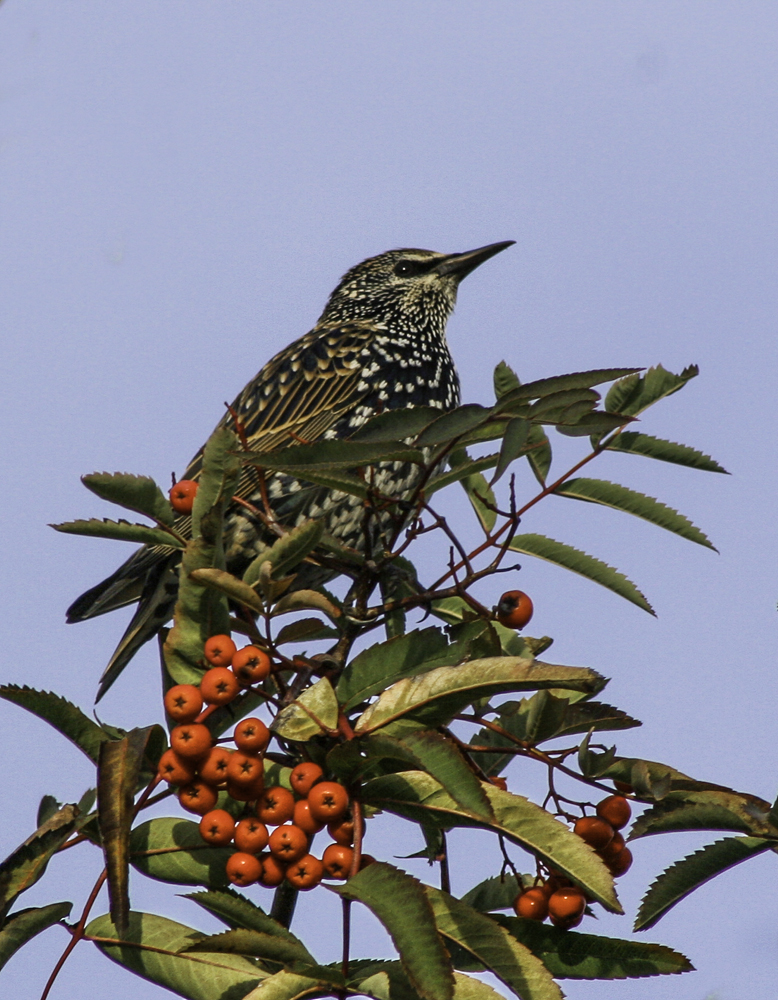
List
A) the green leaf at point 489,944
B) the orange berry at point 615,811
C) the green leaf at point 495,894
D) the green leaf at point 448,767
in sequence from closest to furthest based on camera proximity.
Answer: the green leaf at point 448,767 < the green leaf at point 489,944 < the orange berry at point 615,811 < the green leaf at point 495,894

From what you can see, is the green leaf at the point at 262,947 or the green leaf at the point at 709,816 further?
the green leaf at the point at 709,816

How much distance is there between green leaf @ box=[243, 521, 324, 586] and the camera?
2.11m

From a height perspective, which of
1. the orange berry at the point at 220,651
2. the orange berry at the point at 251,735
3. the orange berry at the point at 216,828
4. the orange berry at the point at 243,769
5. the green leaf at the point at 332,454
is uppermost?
the green leaf at the point at 332,454

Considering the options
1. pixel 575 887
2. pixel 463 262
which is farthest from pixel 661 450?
pixel 463 262

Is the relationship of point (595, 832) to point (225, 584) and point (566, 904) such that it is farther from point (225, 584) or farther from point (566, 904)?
point (225, 584)

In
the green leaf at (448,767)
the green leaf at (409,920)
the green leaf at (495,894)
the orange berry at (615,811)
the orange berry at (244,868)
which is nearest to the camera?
the green leaf at (409,920)

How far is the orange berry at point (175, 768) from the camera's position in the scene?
79.3 inches

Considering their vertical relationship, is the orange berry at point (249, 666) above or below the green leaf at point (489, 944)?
above

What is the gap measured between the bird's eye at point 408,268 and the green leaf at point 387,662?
3805 mm

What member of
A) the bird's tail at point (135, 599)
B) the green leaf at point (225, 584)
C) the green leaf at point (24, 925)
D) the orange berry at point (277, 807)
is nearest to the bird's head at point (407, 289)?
the bird's tail at point (135, 599)

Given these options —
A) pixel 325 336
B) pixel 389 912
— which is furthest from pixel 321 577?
pixel 389 912

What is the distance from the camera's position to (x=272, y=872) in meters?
2.02

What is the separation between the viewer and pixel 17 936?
2.03 meters

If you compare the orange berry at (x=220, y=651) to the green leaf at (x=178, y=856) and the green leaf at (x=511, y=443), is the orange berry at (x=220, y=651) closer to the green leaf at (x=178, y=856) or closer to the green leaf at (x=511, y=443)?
the green leaf at (x=178, y=856)
